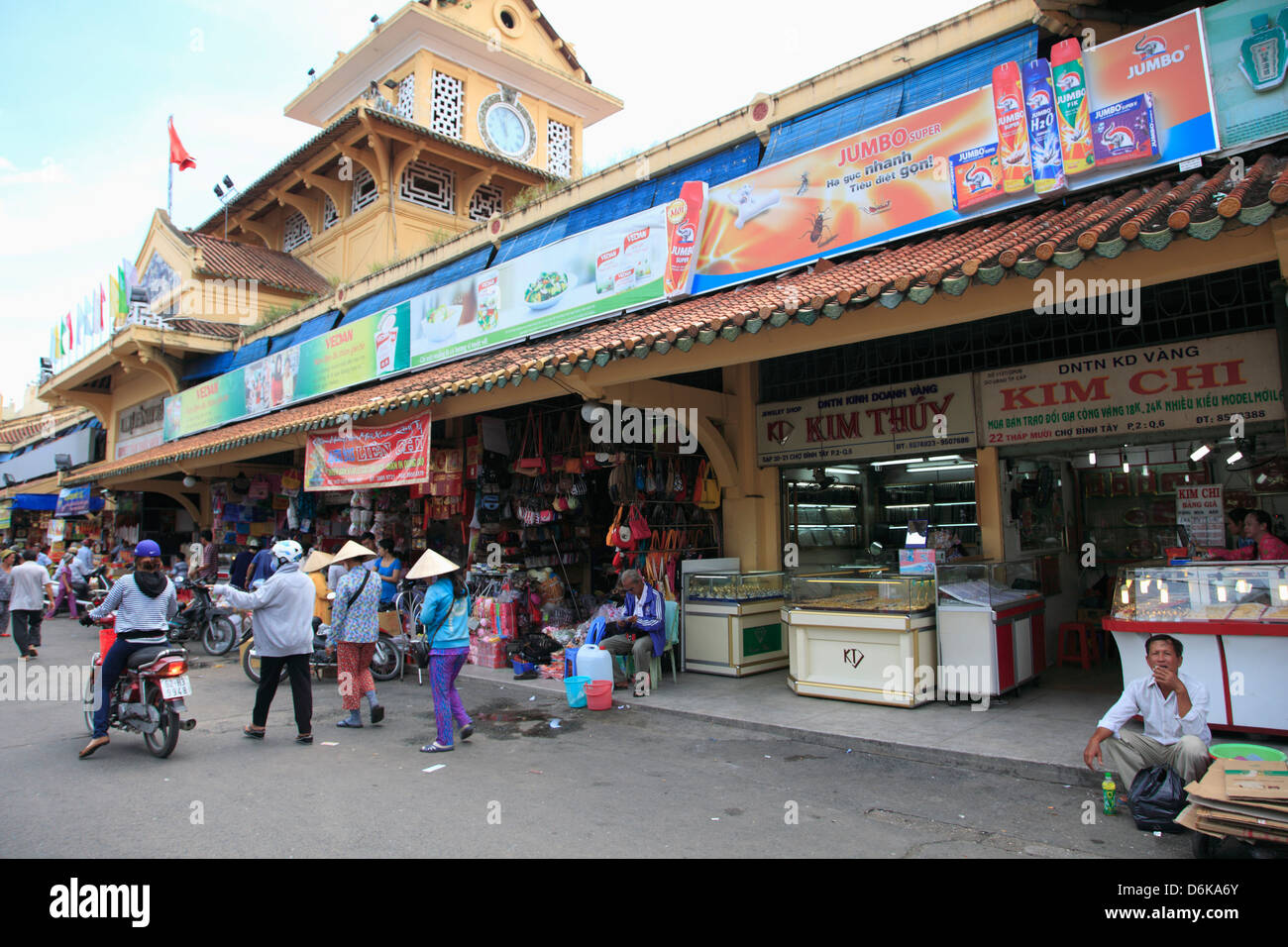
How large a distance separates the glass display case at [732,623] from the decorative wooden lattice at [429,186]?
1295 centimetres

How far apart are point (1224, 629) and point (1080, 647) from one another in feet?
12.7

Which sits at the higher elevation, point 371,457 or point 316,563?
point 371,457

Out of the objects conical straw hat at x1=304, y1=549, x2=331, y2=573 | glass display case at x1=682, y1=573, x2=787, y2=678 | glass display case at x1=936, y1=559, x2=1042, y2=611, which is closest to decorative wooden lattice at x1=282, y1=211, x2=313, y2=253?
conical straw hat at x1=304, y1=549, x2=331, y2=573

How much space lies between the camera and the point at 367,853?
4.32 m

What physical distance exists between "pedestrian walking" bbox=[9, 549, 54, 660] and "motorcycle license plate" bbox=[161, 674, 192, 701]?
25.2 feet

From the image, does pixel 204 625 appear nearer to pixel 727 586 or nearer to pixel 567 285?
pixel 567 285

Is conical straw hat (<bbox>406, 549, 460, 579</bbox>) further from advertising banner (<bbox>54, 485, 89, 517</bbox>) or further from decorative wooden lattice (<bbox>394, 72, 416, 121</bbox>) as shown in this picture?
Result: advertising banner (<bbox>54, 485, 89, 517</bbox>)

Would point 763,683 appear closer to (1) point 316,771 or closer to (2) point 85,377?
(1) point 316,771

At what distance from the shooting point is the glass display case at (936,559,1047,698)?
24.7 ft

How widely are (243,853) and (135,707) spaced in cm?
306

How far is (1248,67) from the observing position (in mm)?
5883

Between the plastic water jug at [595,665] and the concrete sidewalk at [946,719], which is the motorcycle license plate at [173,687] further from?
the concrete sidewalk at [946,719]

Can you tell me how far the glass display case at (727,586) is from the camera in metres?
9.76

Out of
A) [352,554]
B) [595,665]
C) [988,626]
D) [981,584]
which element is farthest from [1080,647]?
[352,554]
